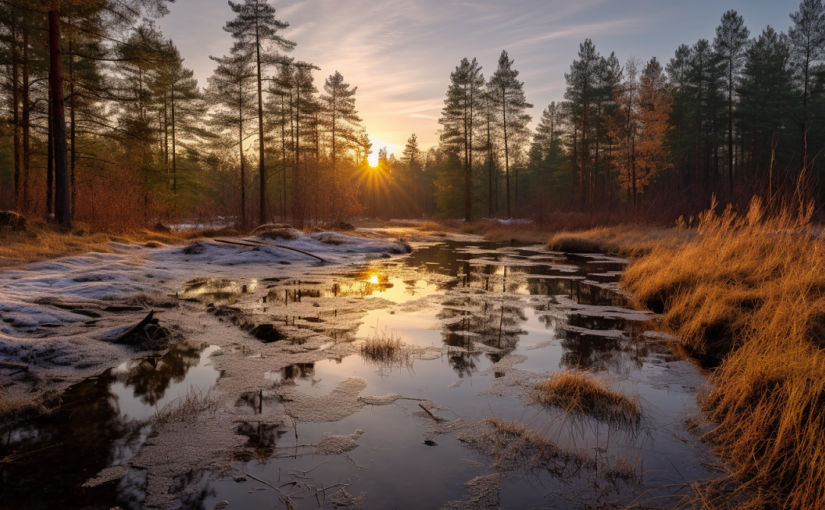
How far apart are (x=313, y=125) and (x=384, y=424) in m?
35.4

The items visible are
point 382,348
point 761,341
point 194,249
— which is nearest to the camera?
point 761,341

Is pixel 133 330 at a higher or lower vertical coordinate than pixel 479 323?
higher

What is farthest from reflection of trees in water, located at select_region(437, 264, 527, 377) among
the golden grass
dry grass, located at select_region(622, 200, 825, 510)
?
the golden grass

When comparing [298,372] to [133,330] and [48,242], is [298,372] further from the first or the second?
[48,242]

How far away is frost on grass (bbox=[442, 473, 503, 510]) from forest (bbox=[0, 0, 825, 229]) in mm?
14137

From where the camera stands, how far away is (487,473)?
2.95 meters

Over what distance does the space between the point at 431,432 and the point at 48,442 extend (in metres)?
2.68

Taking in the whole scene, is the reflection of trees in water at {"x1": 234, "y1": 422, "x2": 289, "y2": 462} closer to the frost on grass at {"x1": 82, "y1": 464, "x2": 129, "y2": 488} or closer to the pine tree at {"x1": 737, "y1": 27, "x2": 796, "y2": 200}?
the frost on grass at {"x1": 82, "y1": 464, "x2": 129, "y2": 488}

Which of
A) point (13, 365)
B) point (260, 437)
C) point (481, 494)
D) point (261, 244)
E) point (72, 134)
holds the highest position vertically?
point (72, 134)

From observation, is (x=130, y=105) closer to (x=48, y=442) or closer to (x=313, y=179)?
(x=313, y=179)

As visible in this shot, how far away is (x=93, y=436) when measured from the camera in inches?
128

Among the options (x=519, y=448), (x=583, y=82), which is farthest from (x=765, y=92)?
(x=519, y=448)

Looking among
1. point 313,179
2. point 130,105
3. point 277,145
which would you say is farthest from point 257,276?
point 277,145

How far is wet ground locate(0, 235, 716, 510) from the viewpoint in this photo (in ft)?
8.89
